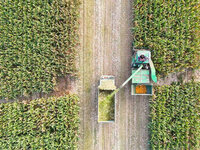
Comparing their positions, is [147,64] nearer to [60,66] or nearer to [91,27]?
[91,27]

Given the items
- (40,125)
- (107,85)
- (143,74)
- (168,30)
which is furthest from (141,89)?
(40,125)

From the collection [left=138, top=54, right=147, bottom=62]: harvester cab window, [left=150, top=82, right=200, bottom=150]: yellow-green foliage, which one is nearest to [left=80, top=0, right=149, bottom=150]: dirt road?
[left=150, top=82, right=200, bottom=150]: yellow-green foliage

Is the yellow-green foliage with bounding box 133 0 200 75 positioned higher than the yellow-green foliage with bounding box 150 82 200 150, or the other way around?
the yellow-green foliage with bounding box 133 0 200 75

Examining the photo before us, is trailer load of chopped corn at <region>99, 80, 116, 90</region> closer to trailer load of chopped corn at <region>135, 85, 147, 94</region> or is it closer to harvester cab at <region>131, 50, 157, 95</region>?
harvester cab at <region>131, 50, 157, 95</region>

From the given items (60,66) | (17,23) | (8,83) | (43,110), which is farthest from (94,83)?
(17,23)

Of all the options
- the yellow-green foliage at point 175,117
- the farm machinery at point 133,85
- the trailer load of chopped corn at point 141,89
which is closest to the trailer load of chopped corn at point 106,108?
the farm machinery at point 133,85

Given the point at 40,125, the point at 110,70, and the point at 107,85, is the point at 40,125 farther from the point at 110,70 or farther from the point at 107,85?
the point at 110,70
